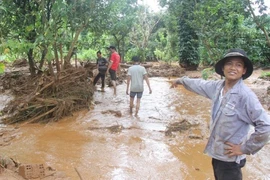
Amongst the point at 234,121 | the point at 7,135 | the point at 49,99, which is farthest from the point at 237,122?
the point at 49,99

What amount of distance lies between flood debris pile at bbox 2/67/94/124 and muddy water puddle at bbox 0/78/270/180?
0.34 meters

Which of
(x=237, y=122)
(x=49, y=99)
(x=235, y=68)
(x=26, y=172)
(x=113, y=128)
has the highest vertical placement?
(x=235, y=68)

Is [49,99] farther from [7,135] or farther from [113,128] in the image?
[113,128]

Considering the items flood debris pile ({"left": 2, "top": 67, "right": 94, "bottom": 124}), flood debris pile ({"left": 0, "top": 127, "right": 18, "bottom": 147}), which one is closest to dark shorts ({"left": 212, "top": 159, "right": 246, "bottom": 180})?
flood debris pile ({"left": 0, "top": 127, "right": 18, "bottom": 147})

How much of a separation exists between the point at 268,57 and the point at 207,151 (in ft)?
60.4

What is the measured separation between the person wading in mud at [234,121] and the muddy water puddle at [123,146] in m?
2.06

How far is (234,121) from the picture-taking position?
2.41 m

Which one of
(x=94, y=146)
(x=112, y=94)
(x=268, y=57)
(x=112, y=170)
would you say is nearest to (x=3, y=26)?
(x=112, y=94)

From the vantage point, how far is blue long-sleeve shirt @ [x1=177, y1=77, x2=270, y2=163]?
2256mm

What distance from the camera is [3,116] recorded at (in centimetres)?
798

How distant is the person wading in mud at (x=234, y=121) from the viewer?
2279 mm

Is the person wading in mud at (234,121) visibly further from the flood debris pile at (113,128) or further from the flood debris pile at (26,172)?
the flood debris pile at (113,128)

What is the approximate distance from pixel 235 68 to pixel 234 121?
18.0 inches

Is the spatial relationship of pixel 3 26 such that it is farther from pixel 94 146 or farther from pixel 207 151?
pixel 207 151
